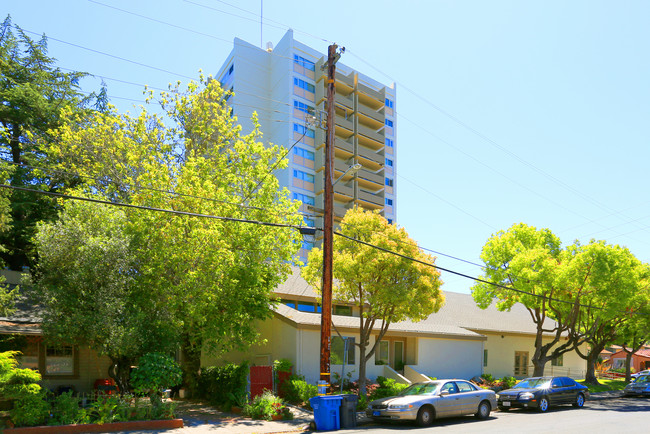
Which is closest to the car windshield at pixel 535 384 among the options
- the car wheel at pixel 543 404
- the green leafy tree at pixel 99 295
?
the car wheel at pixel 543 404

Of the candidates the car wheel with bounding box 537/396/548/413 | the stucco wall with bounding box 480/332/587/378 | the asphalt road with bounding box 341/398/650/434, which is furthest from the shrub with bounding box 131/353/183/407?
the stucco wall with bounding box 480/332/587/378

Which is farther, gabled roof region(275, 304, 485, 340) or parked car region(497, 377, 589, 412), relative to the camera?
gabled roof region(275, 304, 485, 340)

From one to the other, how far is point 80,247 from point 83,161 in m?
9.74

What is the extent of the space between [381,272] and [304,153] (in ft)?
131

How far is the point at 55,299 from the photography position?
15727 millimetres

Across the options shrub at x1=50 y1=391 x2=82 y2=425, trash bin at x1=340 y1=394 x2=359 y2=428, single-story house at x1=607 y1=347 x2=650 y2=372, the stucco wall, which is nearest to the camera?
shrub at x1=50 y1=391 x2=82 y2=425

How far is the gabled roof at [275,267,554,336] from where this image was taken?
25862mm

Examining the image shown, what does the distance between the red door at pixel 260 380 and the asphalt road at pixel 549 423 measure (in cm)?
488

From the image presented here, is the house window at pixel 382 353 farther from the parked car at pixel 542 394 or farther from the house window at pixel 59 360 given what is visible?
the house window at pixel 59 360

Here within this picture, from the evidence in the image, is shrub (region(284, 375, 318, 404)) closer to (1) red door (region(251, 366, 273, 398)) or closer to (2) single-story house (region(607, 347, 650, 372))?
Answer: (1) red door (region(251, 366, 273, 398))

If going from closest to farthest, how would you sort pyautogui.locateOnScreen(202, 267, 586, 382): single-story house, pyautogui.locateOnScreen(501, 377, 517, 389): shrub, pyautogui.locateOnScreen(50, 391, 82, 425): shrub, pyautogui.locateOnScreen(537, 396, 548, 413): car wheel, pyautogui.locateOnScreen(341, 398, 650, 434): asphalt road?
pyautogui.locateOnScreen(50, 391, 82, 425): shrub
pyautogui.locateOnScreen(341, 398, 650, 434): asphalt road
pyautogui.locateOnScreen(537, 396, 548, 413): car wheel
pyautogui.locateOnScreen(202, 267, 586, 382): single-story house
pyautogui.locateOnScreen(501, 377, 517, 389): shrub

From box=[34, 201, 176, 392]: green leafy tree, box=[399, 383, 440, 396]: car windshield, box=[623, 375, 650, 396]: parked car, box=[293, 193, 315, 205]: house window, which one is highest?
box=[293, 193, 315, 205]: house window

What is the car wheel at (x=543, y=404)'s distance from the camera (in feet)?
64.9

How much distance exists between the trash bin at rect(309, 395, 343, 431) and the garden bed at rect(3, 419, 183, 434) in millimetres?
4095
